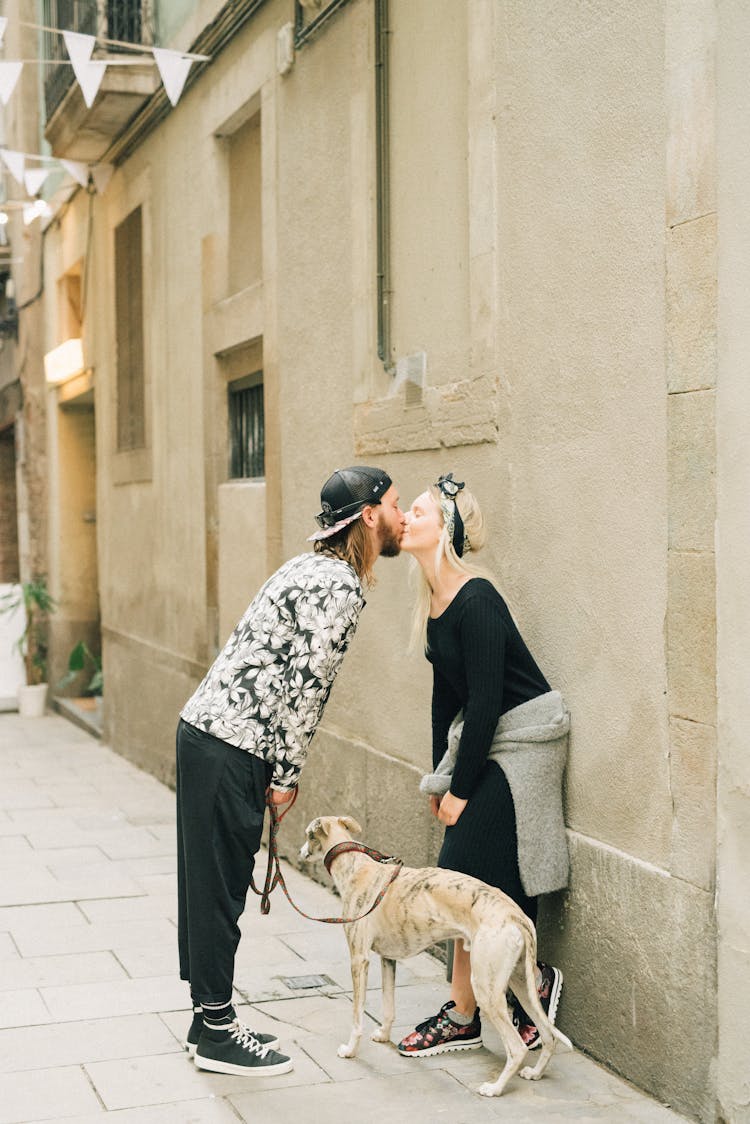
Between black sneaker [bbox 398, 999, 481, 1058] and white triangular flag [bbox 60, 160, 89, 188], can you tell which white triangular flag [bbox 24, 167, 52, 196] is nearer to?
white triangular flag [bbox 60, 160, 89, 188]

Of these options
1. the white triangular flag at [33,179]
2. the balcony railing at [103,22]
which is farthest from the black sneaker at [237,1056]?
the white triangular flag at [33,179]

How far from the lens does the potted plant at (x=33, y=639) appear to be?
1459 cm

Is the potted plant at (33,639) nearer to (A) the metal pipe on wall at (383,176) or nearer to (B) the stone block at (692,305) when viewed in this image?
(A) the metal pipe on wall at (383,176)

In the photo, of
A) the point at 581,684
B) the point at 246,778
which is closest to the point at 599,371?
the point at 581,684

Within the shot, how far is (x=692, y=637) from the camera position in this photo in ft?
13.4

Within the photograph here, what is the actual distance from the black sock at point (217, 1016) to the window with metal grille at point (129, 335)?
7934 millimetres

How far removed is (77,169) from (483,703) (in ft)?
30.3

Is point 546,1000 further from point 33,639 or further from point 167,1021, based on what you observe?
point 33,639

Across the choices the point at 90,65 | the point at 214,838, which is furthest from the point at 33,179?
the point at 214,838

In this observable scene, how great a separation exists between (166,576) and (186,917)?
6.21 meters

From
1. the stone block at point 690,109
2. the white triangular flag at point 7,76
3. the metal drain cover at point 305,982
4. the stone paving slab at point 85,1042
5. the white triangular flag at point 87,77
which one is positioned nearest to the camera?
the stone block at point 690,109

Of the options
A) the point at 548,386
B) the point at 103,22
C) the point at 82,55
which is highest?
the point at 103,22

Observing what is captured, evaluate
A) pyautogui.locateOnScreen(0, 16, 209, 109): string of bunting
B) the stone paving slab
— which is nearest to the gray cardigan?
the stone paving slab

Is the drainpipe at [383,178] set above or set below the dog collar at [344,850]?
above
